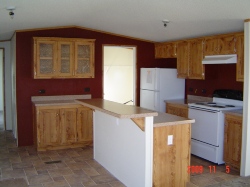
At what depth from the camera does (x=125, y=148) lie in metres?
3.78

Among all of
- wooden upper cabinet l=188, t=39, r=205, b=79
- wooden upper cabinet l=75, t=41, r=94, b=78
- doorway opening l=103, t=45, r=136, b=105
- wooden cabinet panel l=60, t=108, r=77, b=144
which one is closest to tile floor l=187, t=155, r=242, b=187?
wooden upper cabinet l=188, t=39, r=205, b=79

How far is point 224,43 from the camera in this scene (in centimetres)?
478

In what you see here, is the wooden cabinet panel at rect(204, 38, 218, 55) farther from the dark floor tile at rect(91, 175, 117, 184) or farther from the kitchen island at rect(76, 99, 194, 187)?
the dark floor tile at rect(91, 175, 117, 184)

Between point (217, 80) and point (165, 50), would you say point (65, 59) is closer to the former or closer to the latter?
point (165, 50)

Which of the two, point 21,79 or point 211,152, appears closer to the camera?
point 211,152

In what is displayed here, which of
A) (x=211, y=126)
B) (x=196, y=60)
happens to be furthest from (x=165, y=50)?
(x=211, y=126)

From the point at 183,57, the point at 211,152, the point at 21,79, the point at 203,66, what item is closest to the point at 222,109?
the point at 211,152

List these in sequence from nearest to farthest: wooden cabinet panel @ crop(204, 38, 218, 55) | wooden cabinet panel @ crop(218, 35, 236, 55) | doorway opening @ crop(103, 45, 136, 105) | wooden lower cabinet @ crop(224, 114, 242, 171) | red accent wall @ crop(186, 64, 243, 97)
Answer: wooden lower cabinet @ crop(224, 114, 242, 171) < wooden cabinet panel @ crop(218, 35, 236, 55) < wooden cabinet panel @ crop(204, 38, 218, 55) < red accent wall @ crop(186, 64, 243, 97) < doorway opening @ crop(103, 45, 136, 105)

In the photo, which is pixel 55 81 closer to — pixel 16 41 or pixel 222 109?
pixel 16 41

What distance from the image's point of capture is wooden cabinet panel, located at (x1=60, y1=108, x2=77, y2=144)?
18.2 feet

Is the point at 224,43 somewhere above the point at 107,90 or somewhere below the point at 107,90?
above

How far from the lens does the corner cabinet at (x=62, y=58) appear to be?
5.49m

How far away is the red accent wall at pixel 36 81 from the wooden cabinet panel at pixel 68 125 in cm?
65

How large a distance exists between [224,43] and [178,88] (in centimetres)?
178
